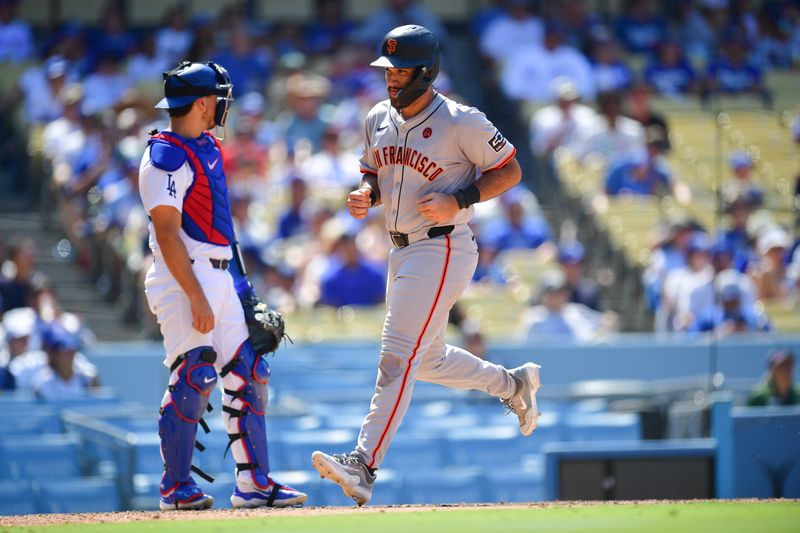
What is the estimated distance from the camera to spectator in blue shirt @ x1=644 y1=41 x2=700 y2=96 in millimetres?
16297

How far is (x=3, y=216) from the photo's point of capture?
14281 millimetres

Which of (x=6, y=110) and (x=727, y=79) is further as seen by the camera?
(x=727, y=79)

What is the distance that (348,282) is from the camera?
1196cm

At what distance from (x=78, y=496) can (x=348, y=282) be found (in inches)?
173

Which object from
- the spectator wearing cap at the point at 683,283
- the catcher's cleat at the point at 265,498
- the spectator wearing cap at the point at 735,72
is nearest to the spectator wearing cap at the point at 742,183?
the spectator wearing cap at the point at 683,283

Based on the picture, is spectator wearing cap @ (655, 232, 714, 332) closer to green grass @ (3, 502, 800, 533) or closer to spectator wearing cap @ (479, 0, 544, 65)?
spectator wearing cap @ (479, 0, 544, 65)

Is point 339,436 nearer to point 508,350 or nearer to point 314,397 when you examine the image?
point 314,397

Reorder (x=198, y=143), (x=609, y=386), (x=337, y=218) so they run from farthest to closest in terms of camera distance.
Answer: (x=337, y=218), (x=609, y=386), (x=198, y=143)

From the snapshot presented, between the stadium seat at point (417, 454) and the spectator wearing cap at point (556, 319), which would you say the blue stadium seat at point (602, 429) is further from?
the spectator wearing cap at point (556, 319)

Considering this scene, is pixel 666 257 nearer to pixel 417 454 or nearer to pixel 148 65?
pixel 417 454

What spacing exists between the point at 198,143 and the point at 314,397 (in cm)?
420

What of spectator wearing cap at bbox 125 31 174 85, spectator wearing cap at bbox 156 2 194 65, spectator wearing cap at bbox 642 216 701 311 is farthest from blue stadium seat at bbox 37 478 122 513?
spectator wearing cap at bbox 156 2 194 65

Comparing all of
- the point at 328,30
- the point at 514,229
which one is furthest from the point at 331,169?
the point at 328,30

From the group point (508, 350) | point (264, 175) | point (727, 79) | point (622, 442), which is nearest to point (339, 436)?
point (622, 442)
